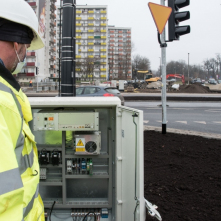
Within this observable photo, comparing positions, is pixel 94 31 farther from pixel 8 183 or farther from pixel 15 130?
pixel 8 183

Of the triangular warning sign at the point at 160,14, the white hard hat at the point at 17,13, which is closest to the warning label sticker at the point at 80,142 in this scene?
the white hard hat at the point at 17,13

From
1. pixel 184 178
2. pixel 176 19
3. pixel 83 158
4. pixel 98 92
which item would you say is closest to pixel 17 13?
pixel 83 158

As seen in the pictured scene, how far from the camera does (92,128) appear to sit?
10.3 feet

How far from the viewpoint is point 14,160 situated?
42.4 inches

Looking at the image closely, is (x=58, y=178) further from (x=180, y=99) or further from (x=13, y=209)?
(x=180, y=99)

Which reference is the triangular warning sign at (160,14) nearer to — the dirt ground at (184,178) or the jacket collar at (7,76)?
the dirt ground at (184,178)

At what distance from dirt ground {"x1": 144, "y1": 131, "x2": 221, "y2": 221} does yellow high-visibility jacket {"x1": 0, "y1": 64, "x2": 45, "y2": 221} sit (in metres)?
2.31

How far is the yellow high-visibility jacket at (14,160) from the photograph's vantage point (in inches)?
40.7

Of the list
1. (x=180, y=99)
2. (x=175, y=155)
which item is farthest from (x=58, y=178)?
(x=180, y=99)

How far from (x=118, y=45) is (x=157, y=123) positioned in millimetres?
135428

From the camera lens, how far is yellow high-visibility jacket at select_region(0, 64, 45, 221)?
1.03 m

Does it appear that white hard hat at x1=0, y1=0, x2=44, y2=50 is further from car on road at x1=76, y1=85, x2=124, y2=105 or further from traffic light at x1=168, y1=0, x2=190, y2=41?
car on road at x1=76, y1=85, x2=124, y2=105

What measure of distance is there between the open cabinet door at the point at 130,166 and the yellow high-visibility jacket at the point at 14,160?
981mm

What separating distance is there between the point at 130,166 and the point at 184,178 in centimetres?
209
